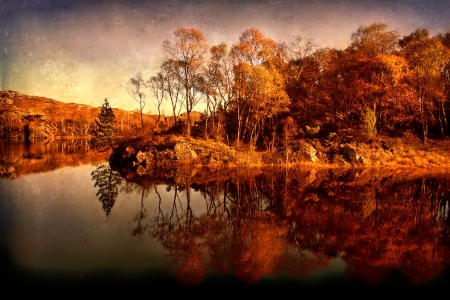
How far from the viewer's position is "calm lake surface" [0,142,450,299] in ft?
20.6

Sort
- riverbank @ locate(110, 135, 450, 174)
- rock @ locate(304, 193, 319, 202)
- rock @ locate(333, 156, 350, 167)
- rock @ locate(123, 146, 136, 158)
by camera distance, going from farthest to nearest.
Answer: rock @ locate(123, 146, 136, 158)
rock @ locate(333, 156, 350, 167)
riverbank @ locate(110, 135, 450, 174)
rock @ locate(304, 193, 319, 202)

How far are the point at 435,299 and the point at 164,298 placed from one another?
209 inches

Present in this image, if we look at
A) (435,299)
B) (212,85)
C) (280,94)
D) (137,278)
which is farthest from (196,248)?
(212,85)

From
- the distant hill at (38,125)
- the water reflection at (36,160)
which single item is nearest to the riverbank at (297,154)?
the water reflection at (36,160)

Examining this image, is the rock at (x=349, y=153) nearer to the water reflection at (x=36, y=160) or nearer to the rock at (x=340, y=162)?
the rock at (x=340, y=162)

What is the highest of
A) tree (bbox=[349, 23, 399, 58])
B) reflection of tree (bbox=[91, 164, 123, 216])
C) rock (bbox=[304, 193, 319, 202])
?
tree (bbox=[349, 23, 399, 58])

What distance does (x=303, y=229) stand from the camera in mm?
9492

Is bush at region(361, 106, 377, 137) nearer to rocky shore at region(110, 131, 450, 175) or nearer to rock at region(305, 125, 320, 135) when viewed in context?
rocky shore at region(110, 131, 450, 175)

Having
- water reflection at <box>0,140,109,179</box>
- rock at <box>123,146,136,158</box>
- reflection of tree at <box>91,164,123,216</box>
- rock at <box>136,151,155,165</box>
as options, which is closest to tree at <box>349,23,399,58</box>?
rock at <box>136,151,155,165</box>

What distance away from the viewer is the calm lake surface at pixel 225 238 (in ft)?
20.6

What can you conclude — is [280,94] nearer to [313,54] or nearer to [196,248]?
[313,54]

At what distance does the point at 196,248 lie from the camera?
7.89 metres

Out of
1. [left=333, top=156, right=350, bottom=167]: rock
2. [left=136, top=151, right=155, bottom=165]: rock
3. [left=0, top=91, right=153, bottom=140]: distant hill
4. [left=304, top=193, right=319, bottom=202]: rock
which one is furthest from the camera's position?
[left=0, top=91, right=153, bottom=140]: distant hill

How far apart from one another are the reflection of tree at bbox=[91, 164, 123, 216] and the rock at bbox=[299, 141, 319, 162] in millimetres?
14846
